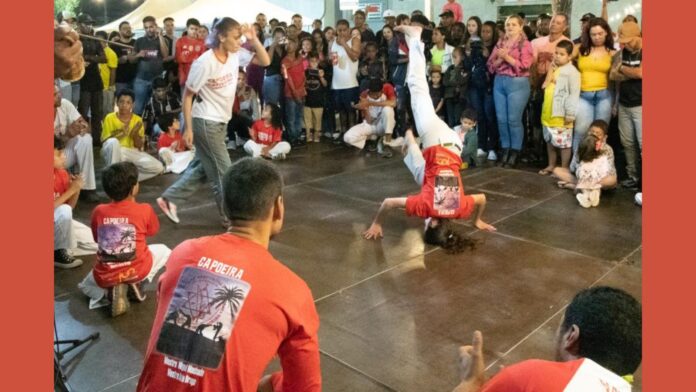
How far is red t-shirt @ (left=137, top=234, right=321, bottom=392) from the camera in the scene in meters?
1.89

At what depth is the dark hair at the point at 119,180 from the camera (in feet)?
12.8

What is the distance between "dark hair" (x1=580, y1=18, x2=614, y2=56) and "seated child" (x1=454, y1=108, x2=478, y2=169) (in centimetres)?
138

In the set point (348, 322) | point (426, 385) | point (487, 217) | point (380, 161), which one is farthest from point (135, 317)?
point (380, 161)

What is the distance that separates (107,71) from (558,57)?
257 inches

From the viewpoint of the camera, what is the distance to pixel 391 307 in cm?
404

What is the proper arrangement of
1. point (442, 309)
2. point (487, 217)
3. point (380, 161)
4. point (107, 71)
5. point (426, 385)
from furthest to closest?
point (107, 71)
point (380, 161)
point (487, 217)
point (442, 309)
point (426, 385)

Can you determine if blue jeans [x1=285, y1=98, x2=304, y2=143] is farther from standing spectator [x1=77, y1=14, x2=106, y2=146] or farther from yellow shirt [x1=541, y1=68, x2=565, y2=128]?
yellow shirt [x1=541, y1=68, x2=565, y2=128]

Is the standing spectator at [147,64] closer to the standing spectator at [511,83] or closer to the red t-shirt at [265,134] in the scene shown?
the red t-shirt at [265,134]

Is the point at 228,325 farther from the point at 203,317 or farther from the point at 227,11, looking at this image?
the point at 227,11

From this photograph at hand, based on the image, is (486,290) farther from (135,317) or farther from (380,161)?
(380,161)

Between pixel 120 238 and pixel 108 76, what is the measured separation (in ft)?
21.5

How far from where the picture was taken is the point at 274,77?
9570mm

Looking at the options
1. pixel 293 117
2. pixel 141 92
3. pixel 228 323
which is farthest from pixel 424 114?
pixel 141 92

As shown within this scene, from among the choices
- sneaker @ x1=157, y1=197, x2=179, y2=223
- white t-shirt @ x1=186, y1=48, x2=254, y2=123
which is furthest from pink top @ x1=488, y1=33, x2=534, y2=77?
sneaker @ x1=157, y1=197, x2=179, y2=223
